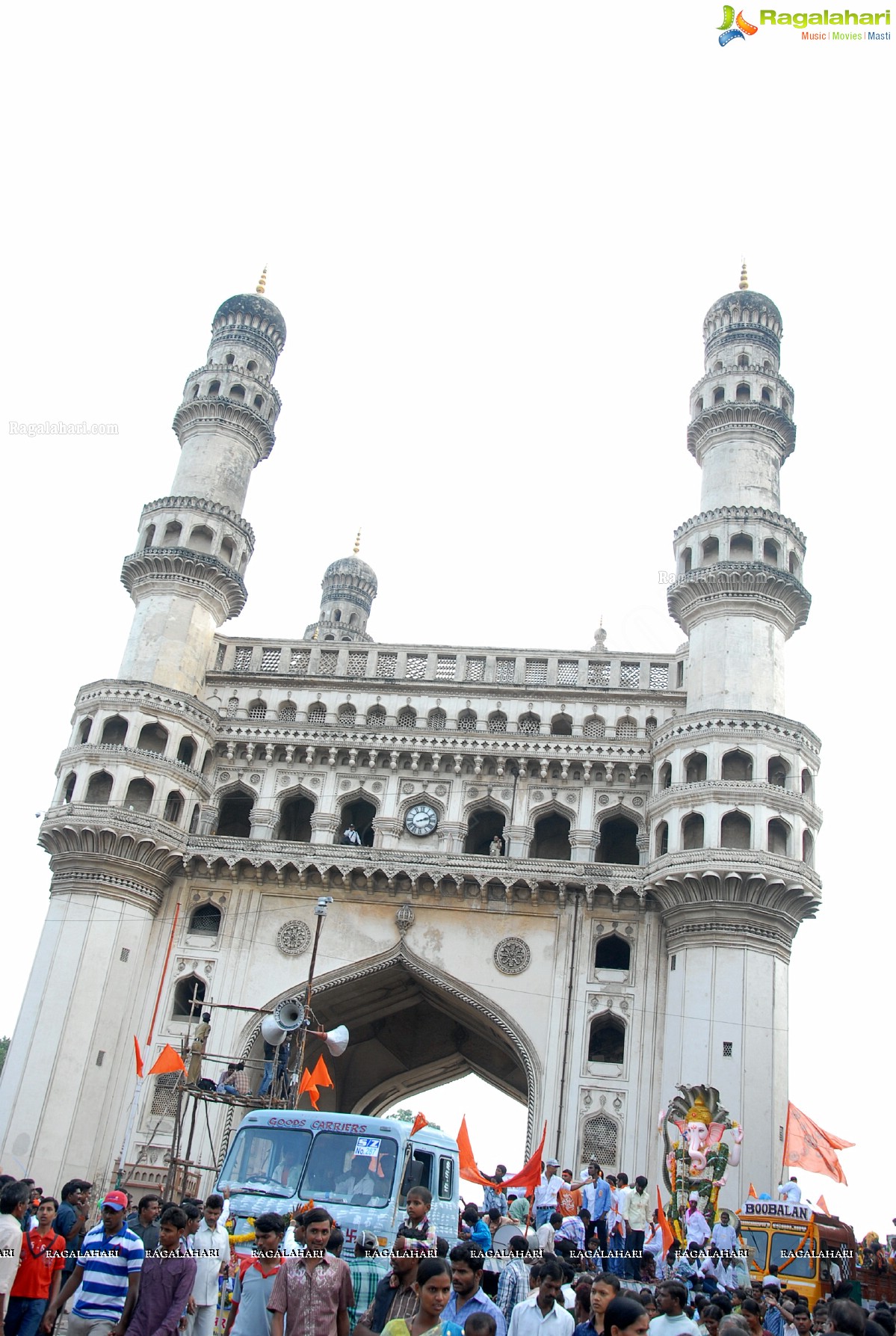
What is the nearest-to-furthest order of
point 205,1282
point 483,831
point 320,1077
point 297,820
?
point 205,1282
point 320,1077
point 483,831
point 297,820

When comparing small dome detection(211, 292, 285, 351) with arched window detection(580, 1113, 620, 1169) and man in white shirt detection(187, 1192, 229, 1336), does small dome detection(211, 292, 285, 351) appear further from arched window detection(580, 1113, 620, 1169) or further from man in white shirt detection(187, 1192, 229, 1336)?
man in white shirt detection(187, 1192, 229, 1336)

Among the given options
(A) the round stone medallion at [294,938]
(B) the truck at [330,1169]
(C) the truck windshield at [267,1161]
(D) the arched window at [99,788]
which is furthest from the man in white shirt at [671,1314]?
(D) the arched window at [99,788]

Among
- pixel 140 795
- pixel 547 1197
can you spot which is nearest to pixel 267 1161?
pixel 547 1197

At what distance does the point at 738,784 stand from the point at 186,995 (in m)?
14.2

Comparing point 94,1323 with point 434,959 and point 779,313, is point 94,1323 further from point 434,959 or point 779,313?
point 779,313

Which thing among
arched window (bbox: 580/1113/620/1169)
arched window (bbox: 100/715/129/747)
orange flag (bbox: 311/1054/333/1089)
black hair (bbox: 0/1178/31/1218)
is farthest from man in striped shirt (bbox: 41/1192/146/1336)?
arched window (bbox: 100/715/129/747)

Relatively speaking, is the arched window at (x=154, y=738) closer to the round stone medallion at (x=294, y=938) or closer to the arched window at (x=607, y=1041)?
the round stone medallion at (x=294, y=938)

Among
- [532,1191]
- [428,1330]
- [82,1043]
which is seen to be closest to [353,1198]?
[428,1330]

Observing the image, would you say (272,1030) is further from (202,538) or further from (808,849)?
(202,538)

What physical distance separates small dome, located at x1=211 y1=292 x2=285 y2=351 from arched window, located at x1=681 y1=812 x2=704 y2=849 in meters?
21.0

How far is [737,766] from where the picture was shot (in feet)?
92.8

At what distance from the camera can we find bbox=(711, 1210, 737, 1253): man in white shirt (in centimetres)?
1727

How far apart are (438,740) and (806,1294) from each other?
54.6 ft

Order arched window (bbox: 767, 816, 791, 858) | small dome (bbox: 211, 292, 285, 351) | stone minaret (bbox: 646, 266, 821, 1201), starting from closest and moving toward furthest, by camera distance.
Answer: stone minaret (bbox: 646, 266, 821, 1201) → arched window (bbox: 767, 816, 791, 858) → small dome (bbox: 211, 292, 285, 351)
